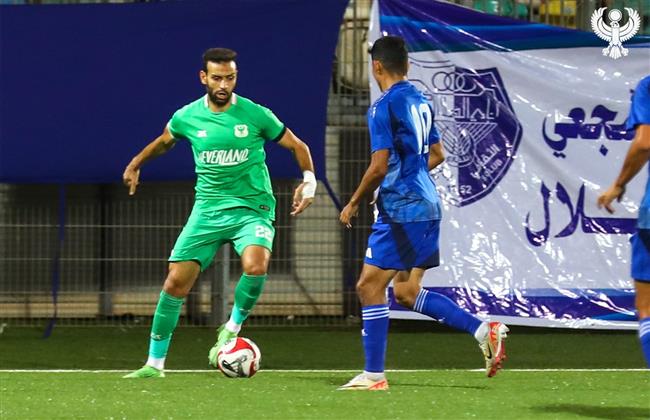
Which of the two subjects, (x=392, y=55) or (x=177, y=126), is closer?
(x=392, y=55)

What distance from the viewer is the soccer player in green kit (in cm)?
930

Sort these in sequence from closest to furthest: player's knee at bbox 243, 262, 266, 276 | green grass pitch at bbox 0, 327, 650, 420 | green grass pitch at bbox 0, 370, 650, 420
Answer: green grass pitch at bbox 0, 370, 650, 420 < green grass pitch at bbox 0, 327, 650, 420 < player's knee at bbox 243, 262, 266, 276

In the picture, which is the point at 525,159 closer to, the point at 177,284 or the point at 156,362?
the point at 177,284

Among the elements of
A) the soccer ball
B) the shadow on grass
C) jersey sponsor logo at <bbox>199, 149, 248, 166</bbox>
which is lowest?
the shadow on grass

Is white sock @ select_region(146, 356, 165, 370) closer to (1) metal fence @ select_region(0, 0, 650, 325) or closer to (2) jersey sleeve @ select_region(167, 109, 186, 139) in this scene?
(2) jersey sleeve @ select_region(167, 109, 186, 139)

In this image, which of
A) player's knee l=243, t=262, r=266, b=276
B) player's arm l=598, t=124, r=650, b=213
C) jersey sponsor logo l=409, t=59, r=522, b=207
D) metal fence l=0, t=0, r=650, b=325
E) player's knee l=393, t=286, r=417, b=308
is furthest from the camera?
metal fence l=0, t=0, r=650, b=325

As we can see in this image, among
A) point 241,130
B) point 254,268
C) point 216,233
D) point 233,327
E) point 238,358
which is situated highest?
point 241,130

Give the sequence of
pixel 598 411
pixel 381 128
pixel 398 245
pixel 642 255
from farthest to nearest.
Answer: pixel 398 245, pixel 381 128, pixel 598 411, pixel 642 255

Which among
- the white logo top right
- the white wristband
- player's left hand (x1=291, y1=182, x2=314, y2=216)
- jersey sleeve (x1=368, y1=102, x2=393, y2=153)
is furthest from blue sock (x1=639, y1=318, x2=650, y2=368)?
the white logo top right

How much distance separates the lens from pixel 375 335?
332 inches

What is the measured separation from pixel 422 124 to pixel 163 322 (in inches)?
84.1

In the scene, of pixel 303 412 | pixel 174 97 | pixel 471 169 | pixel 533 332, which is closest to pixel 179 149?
pixel 174 97

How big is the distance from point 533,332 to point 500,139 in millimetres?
1900

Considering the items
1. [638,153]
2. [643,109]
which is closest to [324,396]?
[638,153]
